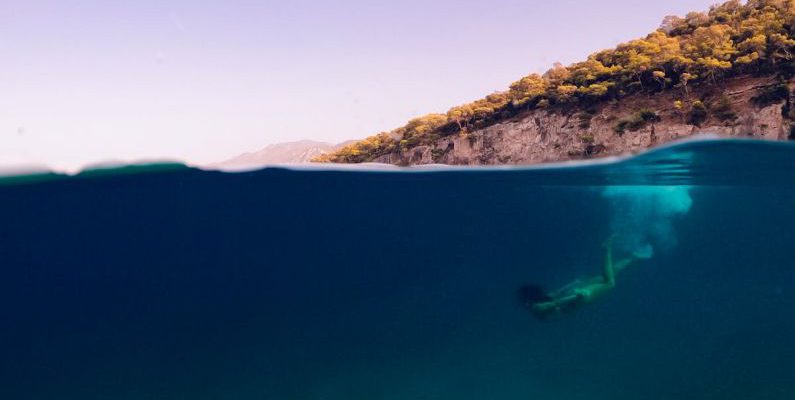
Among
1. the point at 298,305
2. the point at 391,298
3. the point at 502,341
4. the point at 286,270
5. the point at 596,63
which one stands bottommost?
the point at 502,341

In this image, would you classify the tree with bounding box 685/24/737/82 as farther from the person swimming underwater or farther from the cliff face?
the person swimming underwater

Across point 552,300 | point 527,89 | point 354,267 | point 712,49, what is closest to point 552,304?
point 552,300

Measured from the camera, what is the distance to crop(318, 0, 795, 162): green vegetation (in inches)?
984

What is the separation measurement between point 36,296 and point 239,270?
278 inches

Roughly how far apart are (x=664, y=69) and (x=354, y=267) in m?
23.4

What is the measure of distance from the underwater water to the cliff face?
16.9ft

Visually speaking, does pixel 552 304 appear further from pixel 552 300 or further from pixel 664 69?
pixel 664 69

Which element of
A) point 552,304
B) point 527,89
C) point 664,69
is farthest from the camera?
point 527,89

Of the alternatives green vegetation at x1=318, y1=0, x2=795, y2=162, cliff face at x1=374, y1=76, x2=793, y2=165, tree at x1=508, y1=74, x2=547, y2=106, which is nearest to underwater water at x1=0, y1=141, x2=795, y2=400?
cliff face at x1=374, y1=76, x2=793, y2=165

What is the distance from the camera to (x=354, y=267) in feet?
79.6

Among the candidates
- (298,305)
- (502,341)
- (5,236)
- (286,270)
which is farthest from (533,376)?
(5,236)

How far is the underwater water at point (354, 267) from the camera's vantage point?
→ 13.1 meters

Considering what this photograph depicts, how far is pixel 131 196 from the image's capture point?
12.0 metres

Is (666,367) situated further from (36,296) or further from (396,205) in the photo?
(36,296)
